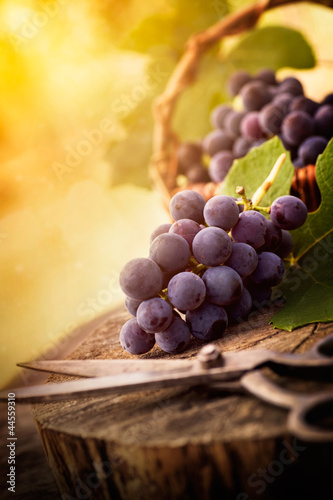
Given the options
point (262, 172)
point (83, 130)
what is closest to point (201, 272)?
point (262, 172)

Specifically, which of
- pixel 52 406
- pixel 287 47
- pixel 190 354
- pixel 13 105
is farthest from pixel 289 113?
pixel 13 105

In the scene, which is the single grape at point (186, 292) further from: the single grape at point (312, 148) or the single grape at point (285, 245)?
the single grape at point (312, 148)

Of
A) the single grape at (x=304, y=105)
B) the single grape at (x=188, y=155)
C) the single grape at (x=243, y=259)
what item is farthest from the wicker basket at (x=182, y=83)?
the single grape at (x=243, y=259)

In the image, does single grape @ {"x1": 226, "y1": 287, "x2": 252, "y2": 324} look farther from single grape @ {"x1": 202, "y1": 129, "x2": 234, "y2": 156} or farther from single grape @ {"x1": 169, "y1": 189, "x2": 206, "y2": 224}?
single grape @ {"x1": 202, "y1": 129, "x2": 234, "y2": 156}

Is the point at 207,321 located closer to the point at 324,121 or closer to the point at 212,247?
the point at 212,247

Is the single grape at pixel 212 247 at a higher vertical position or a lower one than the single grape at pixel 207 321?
higher

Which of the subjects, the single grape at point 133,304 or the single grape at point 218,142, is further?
the single grape at point 218,142
